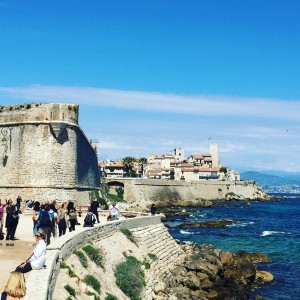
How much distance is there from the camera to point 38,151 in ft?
141

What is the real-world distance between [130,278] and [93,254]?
7.96 ft

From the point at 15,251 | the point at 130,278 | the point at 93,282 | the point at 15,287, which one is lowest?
the point at 130,278

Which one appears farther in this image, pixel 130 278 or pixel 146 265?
pixel 146 265

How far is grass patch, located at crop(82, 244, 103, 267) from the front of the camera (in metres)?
18.7

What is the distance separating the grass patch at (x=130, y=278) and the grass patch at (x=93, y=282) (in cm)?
302

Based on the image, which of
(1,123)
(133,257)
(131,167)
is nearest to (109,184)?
(131,167)

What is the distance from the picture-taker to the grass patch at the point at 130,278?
63.9 ft

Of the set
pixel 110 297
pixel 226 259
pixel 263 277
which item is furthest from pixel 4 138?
pixel 110 297

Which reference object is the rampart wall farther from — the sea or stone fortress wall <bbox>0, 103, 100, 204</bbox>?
stone fortress wall <bbox>0, 103, 100, 204</bbox>

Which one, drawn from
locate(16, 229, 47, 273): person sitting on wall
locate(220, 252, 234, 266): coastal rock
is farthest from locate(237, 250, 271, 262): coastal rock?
locate(16, 229, 47, 273): person sitting on wall

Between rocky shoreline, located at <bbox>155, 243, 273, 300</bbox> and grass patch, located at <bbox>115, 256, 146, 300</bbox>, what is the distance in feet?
3.84

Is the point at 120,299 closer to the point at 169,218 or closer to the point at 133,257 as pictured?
the point at 133,257

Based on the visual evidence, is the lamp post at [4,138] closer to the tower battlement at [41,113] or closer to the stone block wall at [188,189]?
the tower battlement at [41,113]

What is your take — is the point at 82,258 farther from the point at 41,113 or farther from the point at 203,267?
the point at 41,113
